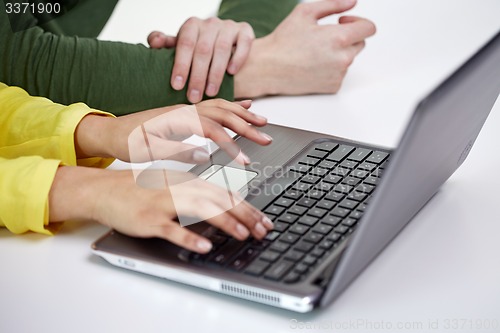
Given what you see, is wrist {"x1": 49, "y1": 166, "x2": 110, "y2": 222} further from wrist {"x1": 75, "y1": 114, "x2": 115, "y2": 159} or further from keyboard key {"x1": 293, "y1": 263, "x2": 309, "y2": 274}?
keyboard key {"x1": 293, "y1": 263, "x2": 309, "y2": 274}

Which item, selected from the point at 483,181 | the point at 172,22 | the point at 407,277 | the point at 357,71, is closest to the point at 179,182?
the point at 407,277

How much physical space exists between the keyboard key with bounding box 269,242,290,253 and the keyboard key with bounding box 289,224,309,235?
0.09 feet

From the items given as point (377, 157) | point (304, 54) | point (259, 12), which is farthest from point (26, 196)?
point (259, 12)

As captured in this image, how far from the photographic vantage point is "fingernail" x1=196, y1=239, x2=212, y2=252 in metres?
0.74

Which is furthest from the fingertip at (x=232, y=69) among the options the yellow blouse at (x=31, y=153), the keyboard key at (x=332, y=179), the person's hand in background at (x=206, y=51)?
the keyboard key at (x=332, y=179)

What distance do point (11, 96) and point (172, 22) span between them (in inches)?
20.7

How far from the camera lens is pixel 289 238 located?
2.52 ft

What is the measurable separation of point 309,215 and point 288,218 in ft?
0.07

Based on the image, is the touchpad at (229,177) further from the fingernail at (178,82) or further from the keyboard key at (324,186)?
the fingernail at (178,82)

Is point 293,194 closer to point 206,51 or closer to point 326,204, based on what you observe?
point 326,204

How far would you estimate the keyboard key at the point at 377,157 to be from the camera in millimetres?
922

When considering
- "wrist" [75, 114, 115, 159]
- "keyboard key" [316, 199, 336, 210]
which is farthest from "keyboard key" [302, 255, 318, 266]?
"wrist" [75, 114, 115, 159]

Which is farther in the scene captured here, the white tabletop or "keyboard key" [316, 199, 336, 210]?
"keyboard key" [316, 199, 336, 210]

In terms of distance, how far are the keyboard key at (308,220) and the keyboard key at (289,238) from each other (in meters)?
0.03
